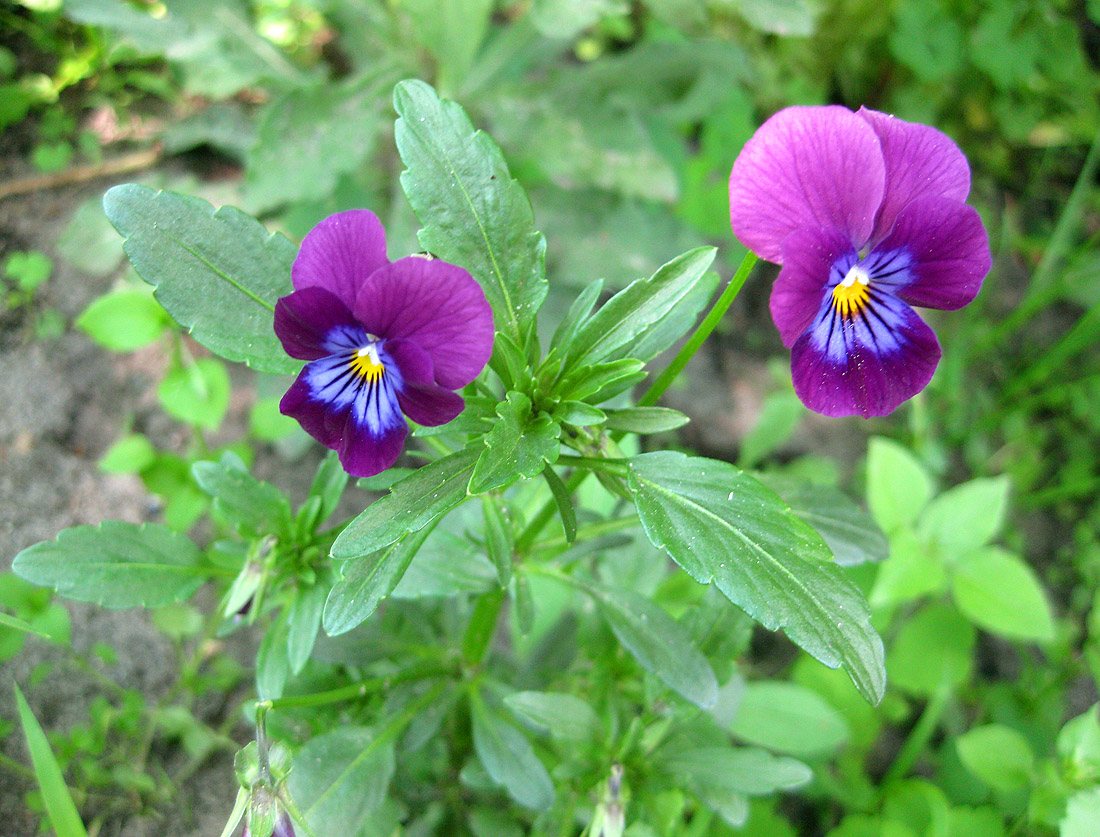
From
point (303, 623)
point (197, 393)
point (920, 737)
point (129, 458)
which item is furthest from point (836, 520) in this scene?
point (129, 458)

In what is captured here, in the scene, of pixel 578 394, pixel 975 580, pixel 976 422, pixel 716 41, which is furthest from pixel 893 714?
pixel 716 41

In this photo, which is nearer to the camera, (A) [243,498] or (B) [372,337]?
(B) [372,337]

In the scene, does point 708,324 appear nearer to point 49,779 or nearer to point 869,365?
point 869,365

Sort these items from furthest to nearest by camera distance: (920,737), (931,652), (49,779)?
(931,652) → (920,737) → (49,779)

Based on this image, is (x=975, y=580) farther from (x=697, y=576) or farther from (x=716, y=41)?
(x=716, y=41)

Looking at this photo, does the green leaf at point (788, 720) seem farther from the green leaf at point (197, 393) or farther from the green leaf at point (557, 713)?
the green leaf at point (197, 393)

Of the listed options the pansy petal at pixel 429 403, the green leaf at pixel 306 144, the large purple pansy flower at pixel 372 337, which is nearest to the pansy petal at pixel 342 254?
the large purple pansy flower at pixel 372 337

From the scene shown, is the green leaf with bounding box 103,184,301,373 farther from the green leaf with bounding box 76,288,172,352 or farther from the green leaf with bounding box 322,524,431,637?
the green leaf with bounding box 76,288,172,352
